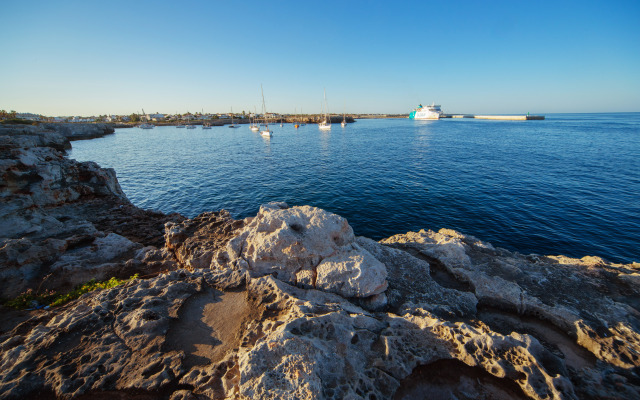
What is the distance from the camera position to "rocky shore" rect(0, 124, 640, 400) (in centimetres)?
377

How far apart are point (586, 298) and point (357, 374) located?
23.8ft

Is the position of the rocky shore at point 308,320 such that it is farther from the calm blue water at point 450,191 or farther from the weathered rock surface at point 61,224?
the calm blue water at point 450,191

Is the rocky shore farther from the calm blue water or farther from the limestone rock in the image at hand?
the calm blue water

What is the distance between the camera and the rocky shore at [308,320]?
3766 mm

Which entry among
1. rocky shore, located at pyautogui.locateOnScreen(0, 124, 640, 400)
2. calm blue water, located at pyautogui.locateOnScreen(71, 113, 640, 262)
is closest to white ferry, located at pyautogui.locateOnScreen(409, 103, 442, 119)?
calm blue water, located at pyautogui.locateOnScreen(71, 113, 640, 262)

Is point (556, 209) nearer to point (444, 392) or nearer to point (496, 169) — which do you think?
point (496, 169)

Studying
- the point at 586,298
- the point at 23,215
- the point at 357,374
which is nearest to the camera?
the point at 357,374

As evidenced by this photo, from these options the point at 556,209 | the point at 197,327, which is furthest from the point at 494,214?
the point at 197,327

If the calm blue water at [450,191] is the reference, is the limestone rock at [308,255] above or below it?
above

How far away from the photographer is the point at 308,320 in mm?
4387

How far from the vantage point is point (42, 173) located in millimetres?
13117

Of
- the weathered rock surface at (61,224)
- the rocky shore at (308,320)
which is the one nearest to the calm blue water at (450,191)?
the weathered rock surface at (61,224)

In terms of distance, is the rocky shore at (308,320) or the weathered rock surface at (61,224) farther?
the weathered rock surface at (61,224)

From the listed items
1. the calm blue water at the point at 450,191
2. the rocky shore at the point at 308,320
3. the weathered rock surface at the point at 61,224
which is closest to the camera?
the rocky shore at the point at 308,320
